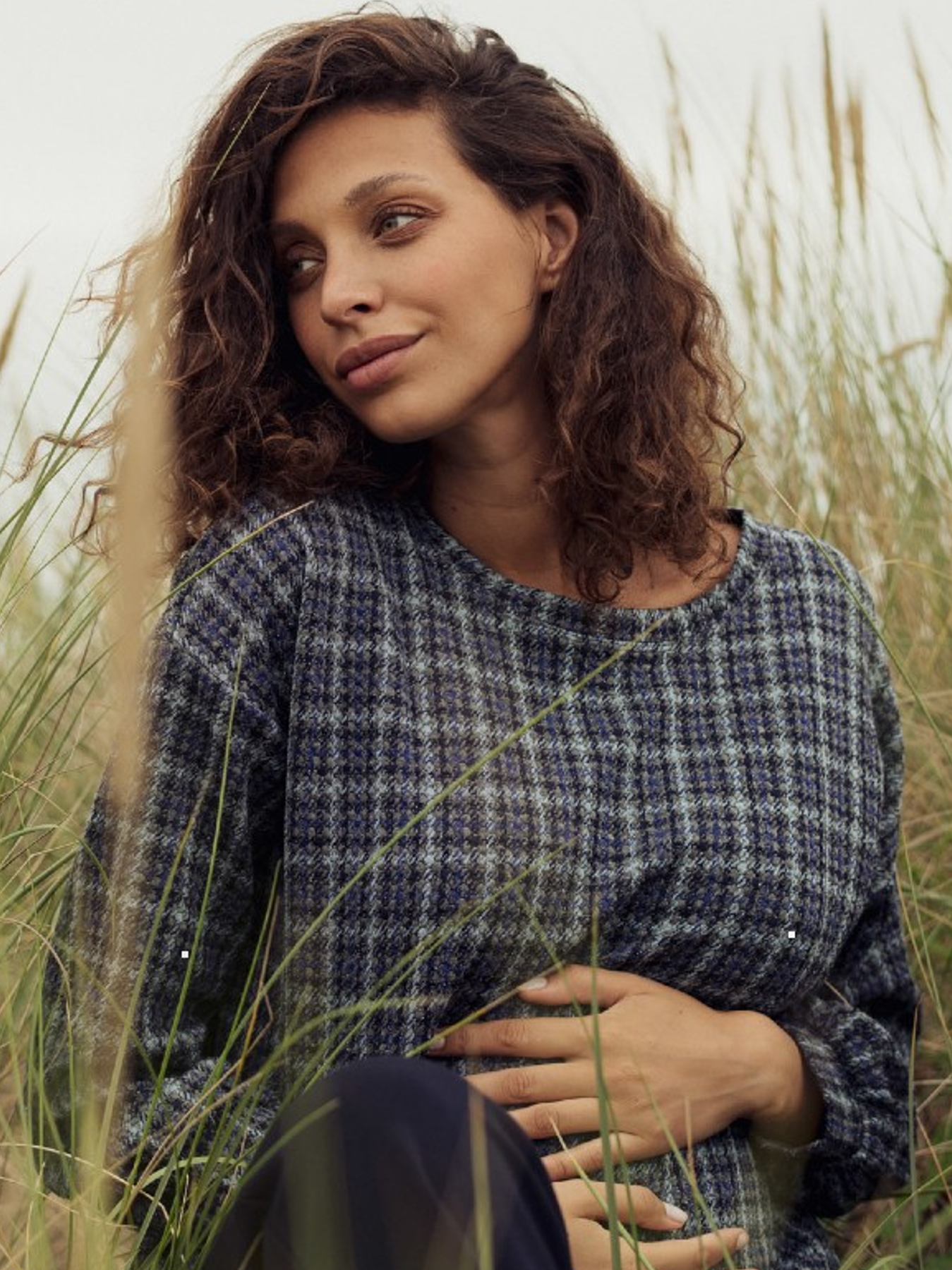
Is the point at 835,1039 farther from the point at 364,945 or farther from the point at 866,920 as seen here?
the point at 364,945

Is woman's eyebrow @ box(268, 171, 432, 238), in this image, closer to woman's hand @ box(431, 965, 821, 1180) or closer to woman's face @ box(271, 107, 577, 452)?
woman's face @ box(271, 107, 577, 452)

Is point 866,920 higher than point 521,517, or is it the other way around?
point 521,517

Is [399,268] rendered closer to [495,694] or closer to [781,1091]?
[495,694]

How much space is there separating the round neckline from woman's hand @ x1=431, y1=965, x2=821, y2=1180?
1.12 feet

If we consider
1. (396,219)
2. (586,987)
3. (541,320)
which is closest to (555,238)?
(541,320)

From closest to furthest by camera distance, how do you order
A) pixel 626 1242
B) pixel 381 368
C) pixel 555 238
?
pixel 626 1242
pixel 381 368
pixel 555 238

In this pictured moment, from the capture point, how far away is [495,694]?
169 cm

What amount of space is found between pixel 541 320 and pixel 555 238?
96 millimetres

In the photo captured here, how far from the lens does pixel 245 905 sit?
1.60 meters

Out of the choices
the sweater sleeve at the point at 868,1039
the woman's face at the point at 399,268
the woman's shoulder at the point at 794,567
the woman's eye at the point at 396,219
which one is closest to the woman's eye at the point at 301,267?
the woman's face at the point at 399,268

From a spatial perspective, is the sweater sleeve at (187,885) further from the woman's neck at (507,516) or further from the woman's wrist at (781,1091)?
the woman's wrist at (781,1091)

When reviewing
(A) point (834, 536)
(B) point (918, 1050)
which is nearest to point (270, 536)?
(B) point (918, 1050)

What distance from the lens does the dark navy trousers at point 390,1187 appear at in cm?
108

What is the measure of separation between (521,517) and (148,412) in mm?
952
